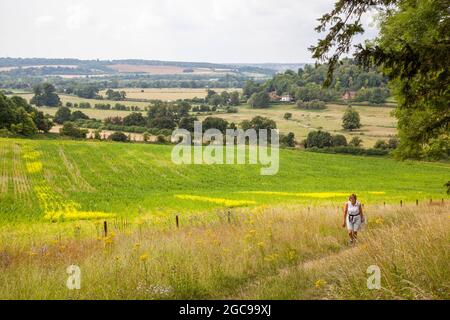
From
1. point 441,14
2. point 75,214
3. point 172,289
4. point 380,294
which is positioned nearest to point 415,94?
point 380,294

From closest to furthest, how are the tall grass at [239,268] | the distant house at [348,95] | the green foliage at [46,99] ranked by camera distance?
1. the tall grass at [239,268]
2. the distant house at [348,95]
3. the green foliage at [46,99]

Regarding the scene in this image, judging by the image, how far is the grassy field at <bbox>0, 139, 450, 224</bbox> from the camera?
33781 mm

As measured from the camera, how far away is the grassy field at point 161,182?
111 feet

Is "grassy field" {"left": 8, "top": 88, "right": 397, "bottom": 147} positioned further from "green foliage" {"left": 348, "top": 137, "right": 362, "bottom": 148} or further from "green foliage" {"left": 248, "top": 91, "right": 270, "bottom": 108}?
"green foliage" {"left": 248, "top": 91, "right": 270, "bottom": 108}

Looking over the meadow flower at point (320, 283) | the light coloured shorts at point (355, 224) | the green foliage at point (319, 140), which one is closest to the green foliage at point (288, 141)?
the green foliage at point (319, 140)

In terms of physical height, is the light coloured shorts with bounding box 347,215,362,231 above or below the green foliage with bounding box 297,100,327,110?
above

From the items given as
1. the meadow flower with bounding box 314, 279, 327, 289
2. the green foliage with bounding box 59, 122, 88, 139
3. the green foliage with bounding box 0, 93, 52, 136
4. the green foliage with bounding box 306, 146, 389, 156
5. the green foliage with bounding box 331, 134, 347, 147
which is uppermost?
the meadow flower with bounding box 314, 279, 327, 289

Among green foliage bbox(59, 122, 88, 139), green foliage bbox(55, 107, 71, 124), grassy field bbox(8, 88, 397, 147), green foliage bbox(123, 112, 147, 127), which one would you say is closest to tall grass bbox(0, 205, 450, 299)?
grassy field bbox(8, 88, 397, 147)

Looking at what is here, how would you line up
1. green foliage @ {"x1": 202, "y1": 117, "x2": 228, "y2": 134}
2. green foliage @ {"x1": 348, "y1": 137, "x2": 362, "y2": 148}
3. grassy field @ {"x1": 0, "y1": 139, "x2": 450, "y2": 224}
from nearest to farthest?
1. grassy field @ {"x1": 0, "y1": 139, "x2": 450, "y2": 224}
2. green foliage @ {"x1": 348, "y1": 137, "x2": 362, "y2": 148}
3. green foliage @ {"x1": 202, "y1": 117, "x2": 228, "y2": 134}

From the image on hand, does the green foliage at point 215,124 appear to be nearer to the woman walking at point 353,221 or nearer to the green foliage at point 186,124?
the green foliage at point 186,124

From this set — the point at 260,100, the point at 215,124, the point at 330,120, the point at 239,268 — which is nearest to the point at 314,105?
the point at 330,120

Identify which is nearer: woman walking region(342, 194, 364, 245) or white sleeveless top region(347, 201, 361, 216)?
woman walking region(342, 194, 364, 245)

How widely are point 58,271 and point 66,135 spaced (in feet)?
276

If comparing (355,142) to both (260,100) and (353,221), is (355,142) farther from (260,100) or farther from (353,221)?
(260,100)
